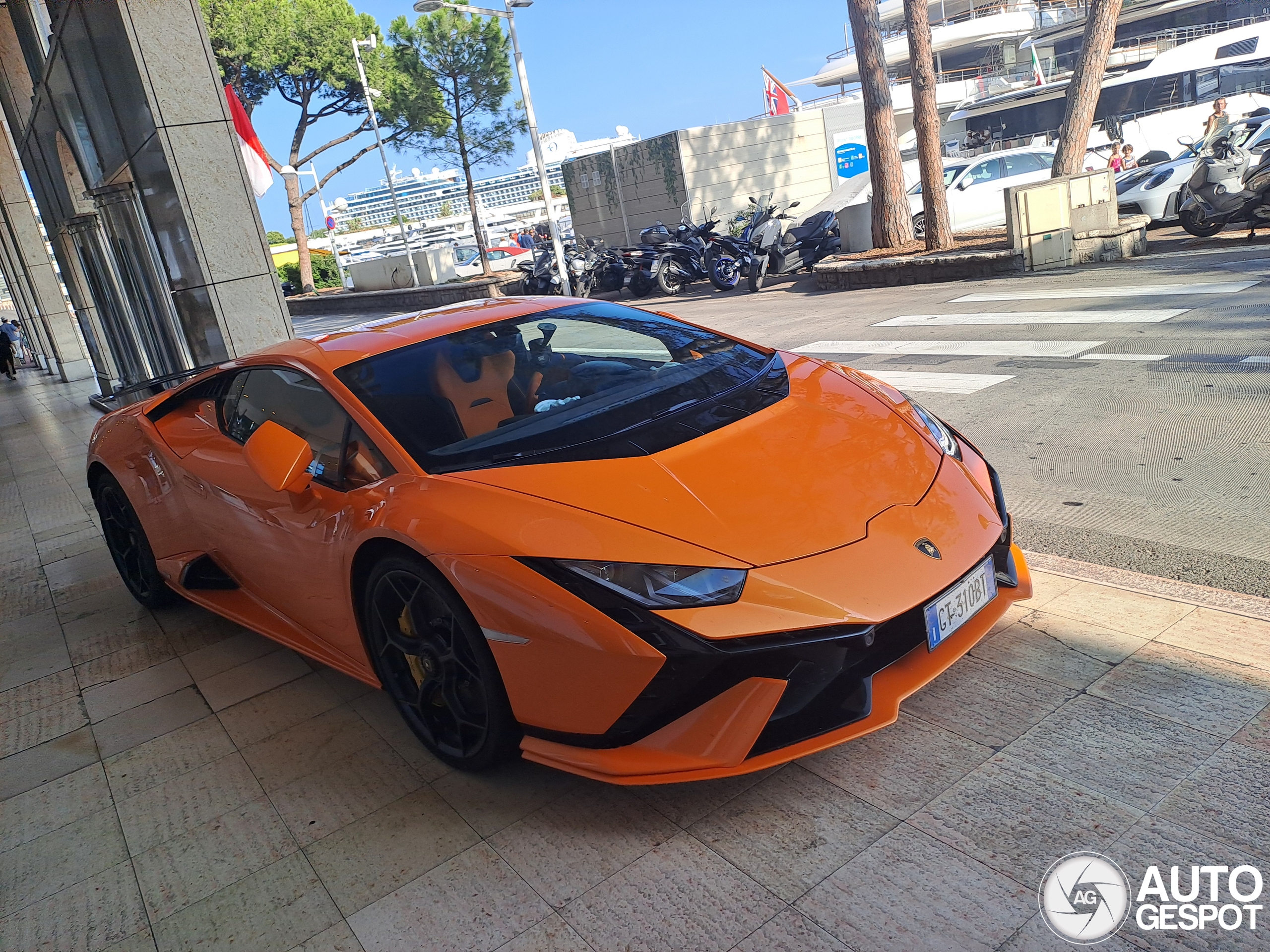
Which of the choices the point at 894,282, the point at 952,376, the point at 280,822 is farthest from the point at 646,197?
the point at 280,822

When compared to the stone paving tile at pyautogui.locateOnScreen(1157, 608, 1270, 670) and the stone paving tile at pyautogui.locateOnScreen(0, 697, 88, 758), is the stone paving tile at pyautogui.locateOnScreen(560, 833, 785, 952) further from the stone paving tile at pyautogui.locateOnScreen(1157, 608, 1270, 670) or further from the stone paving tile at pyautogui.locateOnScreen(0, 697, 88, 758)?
the stone paving tile at pyautogui.locateOnScreen(0, 697, 88, 758)

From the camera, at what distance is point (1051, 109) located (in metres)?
30.5

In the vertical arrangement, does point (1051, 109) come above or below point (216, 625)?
above

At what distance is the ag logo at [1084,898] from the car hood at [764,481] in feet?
2.89

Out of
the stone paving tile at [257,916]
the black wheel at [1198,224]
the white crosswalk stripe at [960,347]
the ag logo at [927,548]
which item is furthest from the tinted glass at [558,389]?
the black wheel at [1198,224]

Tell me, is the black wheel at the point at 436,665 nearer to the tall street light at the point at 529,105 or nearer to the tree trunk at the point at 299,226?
the tall street light at the point at 529,105

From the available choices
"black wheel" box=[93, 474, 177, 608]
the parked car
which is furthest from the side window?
the parked car

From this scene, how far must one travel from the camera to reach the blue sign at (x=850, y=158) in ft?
84.8

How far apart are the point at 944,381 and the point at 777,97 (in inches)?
1165

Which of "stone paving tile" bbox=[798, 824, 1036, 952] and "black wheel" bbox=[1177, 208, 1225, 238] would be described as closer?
"stone paving tile" bbox=[798, 824, 1036, 952]

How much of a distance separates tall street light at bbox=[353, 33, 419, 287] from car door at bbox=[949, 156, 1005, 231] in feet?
70.5

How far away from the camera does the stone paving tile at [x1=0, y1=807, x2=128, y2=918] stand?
272 centimetres

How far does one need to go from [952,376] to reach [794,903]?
5639mm

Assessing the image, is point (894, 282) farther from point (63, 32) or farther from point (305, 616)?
point (305, 616)
